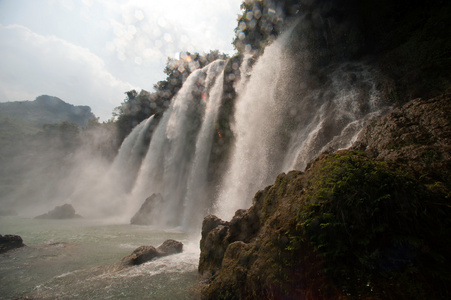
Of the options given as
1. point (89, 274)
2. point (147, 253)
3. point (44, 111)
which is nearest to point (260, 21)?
point (147, 253)

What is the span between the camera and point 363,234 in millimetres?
3131

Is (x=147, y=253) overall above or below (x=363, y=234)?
below

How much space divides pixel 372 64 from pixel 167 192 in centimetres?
1851

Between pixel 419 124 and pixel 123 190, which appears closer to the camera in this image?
pixel 419 124

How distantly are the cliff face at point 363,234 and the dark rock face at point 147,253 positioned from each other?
3526 millimetres

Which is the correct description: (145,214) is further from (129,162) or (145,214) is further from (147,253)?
(129,162)

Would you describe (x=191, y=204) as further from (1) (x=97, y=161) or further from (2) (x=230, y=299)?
(1) (x=97, y=161)

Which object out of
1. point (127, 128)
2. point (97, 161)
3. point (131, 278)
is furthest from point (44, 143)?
point (131, 278)

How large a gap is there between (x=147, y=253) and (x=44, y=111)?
172 m

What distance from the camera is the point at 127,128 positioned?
43594 mm

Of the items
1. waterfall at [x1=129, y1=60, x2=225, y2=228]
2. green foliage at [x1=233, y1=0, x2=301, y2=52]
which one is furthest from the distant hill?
green foliage at [x1=233, y1=0, x2=301, y2=52]

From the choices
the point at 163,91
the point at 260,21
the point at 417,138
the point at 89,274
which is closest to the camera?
the point at 417,138

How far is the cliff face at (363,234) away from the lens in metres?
2.84

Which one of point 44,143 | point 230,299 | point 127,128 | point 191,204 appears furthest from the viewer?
point 44,143
